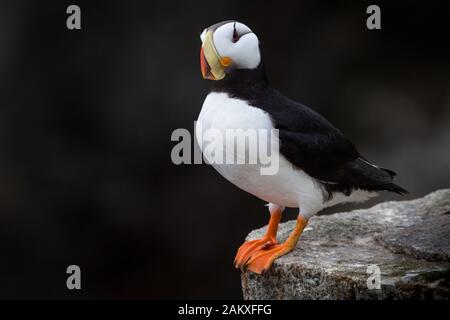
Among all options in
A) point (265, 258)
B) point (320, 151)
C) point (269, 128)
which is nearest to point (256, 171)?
point (269, 128)

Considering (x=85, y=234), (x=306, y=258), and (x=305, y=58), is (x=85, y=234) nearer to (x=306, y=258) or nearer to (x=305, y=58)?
(x=305, y=58)

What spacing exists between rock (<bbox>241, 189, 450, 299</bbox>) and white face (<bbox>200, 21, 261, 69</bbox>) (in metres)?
0.88

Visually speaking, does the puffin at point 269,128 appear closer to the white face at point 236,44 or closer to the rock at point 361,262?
the white face at point 236,44

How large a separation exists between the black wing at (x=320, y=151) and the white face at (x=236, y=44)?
0.19 metres

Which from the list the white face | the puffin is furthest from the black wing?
the white face

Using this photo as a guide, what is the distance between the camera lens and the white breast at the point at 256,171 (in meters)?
2.99

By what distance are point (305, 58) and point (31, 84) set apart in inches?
81.9

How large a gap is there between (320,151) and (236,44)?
568 millimetres

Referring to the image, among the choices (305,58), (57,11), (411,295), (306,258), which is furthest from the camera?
(305,58)

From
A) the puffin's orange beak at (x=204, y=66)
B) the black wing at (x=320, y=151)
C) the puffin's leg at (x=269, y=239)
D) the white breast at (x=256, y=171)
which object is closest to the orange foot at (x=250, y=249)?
the puffin's leg at (x=269, y=239)

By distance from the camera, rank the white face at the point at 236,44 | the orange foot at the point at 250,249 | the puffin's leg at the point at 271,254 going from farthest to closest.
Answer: the orange foot at the point at 250,249
the puffin's leg at the point at 271,254
the white face at the point at 236,44

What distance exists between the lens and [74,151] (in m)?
5.58

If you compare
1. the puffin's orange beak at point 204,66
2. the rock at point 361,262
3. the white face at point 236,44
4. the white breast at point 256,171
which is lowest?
the rock at point 361,262
